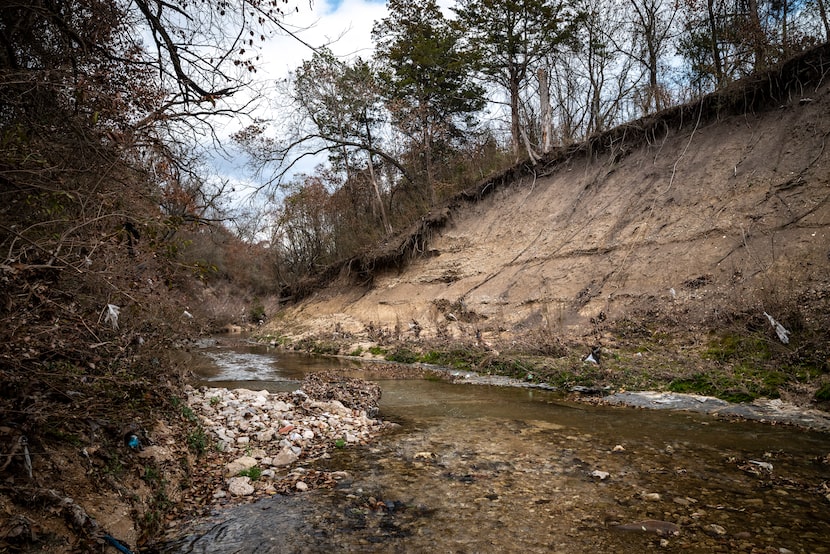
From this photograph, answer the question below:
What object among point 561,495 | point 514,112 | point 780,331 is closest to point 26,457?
point 561,495

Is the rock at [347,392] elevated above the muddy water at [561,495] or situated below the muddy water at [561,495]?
above

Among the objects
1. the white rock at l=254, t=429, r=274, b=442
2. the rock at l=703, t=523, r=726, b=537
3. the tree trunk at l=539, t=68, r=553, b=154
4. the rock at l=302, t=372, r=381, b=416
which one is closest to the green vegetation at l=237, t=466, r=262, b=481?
the white rock at l=254, t=429, r=274, b=442

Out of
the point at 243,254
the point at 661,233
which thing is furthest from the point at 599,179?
the point at 243,254

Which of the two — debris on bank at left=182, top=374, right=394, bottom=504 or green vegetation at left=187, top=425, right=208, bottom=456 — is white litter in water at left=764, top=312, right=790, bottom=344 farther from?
green vegetation at left=187, top=425, right=208, bottom=456

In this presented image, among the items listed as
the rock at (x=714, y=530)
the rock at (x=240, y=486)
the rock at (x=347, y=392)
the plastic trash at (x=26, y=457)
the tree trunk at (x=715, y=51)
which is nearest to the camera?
the plastic trash at (x=26, y=457)

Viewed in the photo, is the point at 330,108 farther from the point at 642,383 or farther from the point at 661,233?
the point at 642,383

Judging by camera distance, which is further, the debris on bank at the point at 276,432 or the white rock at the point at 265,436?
the white rock at the point at 265,436

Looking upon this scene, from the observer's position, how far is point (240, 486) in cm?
544

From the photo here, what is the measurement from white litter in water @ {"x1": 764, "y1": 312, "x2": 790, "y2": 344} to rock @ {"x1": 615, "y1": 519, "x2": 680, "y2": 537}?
22.1 ft

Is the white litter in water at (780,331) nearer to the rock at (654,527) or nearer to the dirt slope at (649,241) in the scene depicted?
the dirt slope at (649,241)

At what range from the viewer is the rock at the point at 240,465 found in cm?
587

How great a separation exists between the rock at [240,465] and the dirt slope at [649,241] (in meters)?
10.1

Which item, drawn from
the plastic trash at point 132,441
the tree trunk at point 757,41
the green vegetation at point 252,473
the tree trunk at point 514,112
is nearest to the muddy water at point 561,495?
the green vegetation at point 252,473

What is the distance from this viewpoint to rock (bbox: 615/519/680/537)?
14.2 feet
